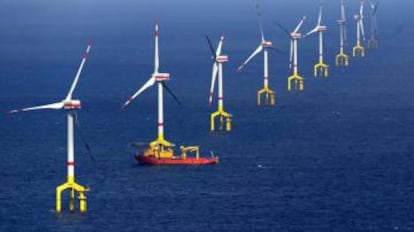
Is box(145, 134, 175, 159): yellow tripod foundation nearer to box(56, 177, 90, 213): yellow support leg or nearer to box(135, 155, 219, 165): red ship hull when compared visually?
box(135, 155, 219, 165): red ship hull

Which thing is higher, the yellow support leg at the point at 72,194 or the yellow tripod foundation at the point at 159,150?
the yellow tripod foundation at the point at 159,150

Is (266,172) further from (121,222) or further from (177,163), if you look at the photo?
(121,222)

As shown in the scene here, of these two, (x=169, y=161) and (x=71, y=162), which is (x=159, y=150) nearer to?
(x=169, y=161)

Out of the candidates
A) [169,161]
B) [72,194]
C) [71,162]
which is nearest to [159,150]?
[169,161]

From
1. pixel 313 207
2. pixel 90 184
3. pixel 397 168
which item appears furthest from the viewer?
pixel 397 168

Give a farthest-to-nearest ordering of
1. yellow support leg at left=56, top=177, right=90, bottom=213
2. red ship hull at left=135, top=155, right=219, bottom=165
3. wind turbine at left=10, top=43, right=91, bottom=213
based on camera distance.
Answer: red ship hull at left=135, top=155, right=219, bottom=165
yellow support leg at left=56, top=177, right=90, bottom=213
wind turbine at left=10, top=43, right=91, bottom=213

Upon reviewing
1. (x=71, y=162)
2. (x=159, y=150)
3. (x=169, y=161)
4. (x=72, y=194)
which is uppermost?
(x=159, y=150)

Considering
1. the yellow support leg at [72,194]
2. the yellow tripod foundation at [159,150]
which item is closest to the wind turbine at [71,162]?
the yellow support leg at [72,194]

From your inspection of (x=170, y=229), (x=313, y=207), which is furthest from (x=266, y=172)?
(x=170, y=229)

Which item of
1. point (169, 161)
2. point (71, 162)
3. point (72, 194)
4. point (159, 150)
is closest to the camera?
point (71, 162)

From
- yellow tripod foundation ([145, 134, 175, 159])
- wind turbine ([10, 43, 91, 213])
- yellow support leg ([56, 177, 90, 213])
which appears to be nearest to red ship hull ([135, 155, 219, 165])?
yellow tripod foundation ([145, 134, 175, 159])

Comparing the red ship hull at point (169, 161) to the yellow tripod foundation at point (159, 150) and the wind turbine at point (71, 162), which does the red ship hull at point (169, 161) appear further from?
the wind turbine at point (71, 162)
